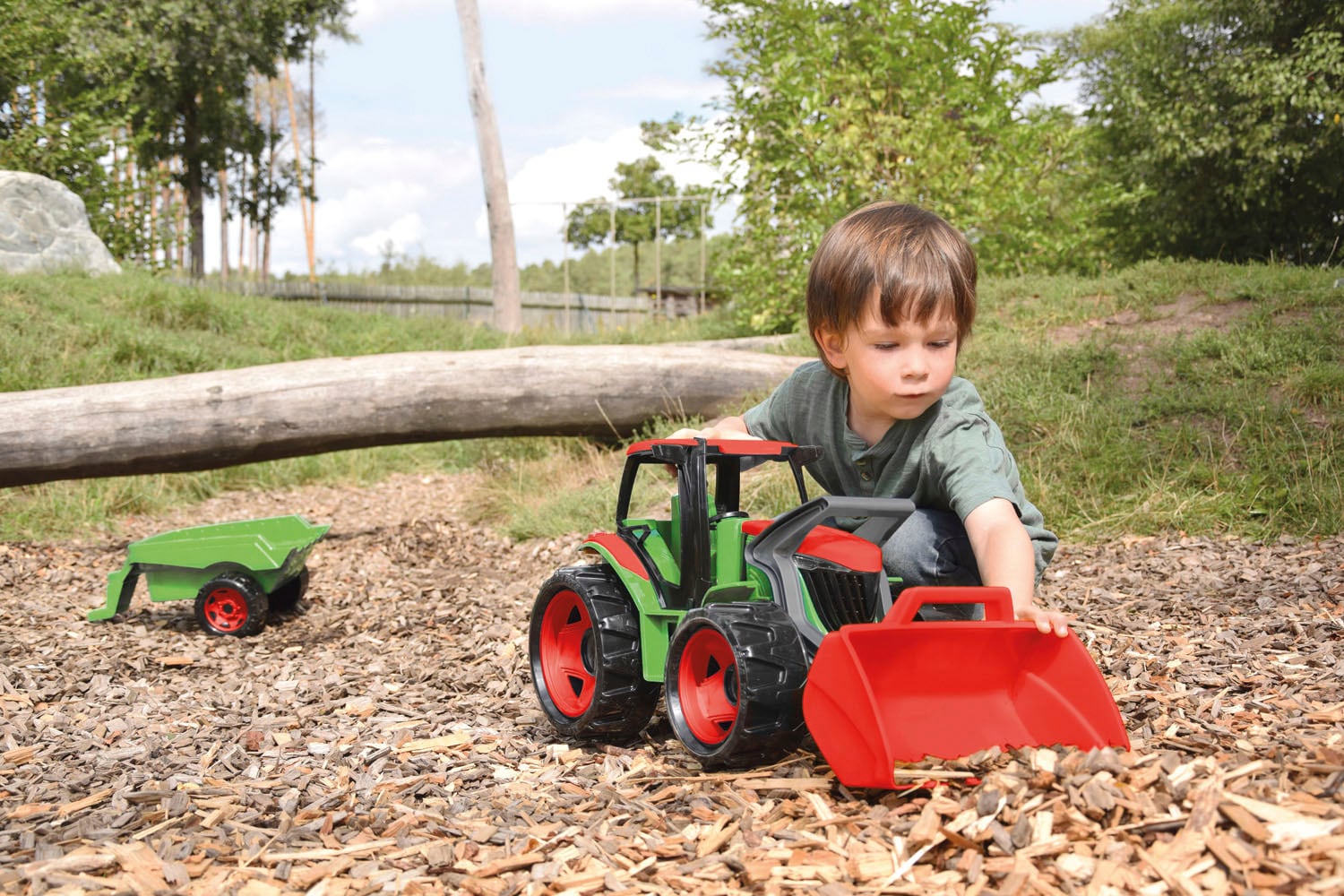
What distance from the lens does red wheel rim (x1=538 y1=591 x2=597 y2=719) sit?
2.76 meters

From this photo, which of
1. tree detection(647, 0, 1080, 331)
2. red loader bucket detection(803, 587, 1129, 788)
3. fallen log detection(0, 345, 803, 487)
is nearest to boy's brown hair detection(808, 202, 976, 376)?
red loader bucket detection(803, 587, 1129, 788)

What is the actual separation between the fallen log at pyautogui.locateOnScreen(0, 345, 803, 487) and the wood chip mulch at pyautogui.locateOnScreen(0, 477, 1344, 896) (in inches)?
65.5

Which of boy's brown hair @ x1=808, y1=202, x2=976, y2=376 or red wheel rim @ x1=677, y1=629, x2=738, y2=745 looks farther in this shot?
boy's brown hair @ x1=808, y1=202, x2=976, y2=376

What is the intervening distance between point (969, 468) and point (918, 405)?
198mm

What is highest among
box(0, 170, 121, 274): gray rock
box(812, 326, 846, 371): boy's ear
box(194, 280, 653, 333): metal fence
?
box(0, 170, 121, 274): gray rock

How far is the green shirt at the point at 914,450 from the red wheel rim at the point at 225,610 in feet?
Result: 8.26

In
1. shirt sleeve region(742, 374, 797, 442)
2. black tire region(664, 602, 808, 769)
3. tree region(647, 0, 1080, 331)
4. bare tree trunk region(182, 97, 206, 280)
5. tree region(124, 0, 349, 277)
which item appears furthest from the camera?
bare tree trunk region(182, 97, 206, 280)

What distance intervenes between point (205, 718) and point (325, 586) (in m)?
2.21

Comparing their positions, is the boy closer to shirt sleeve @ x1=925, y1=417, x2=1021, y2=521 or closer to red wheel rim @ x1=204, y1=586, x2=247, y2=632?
shirt sleeve @ x1=925, y1=417, x2=1021, y2=521

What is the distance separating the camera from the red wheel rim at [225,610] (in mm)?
4312

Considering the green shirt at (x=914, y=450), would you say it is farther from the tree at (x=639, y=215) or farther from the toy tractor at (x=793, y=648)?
the tree at (x=639, y=215)

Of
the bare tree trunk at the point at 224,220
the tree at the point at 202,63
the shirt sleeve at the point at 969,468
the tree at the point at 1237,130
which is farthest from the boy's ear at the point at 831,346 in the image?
the bare tree trunk at the point at 224,220

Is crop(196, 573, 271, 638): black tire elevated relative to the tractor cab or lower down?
lower down

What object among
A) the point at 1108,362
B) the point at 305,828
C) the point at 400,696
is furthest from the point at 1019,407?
the point at 305,828
